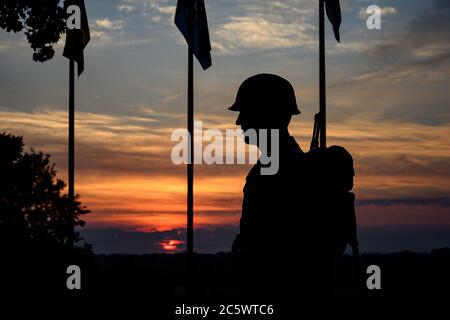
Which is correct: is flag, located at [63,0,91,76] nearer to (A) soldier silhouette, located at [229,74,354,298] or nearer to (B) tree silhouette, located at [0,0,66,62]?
(B) tree silhouette, located at [0,0,66,62]

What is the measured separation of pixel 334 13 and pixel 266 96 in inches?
919

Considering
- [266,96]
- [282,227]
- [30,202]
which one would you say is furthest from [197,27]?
[282,227]

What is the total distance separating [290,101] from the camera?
3096 mm

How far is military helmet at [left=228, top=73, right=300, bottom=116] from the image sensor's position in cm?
305

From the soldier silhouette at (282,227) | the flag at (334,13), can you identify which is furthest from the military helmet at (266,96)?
the flag at (334,13)

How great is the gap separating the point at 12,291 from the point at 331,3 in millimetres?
13145

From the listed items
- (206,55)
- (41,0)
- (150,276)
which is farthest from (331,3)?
(150,276)

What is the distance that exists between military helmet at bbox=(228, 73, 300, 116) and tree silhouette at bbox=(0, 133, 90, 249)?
64.6 ft

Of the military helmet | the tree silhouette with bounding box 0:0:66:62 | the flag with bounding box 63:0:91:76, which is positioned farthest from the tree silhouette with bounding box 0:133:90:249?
the military helmet

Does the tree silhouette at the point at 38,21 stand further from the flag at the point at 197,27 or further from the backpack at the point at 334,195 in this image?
the backpack at the point at 334,195

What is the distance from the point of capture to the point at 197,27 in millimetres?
28516

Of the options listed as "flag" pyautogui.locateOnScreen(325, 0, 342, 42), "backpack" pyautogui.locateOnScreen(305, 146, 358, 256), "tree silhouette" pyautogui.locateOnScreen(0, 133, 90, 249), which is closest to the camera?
"backpack" pyautogui.locateOnScreen(305, 146, 358, 256)

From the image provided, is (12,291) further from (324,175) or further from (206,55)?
(324,175)

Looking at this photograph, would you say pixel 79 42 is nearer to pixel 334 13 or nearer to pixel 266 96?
pixel 334 13
